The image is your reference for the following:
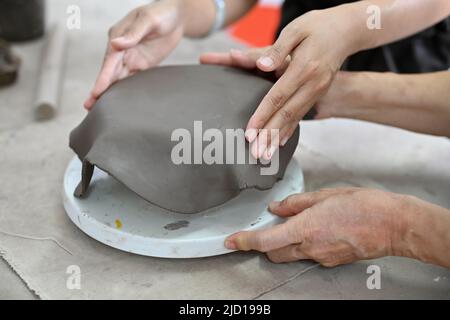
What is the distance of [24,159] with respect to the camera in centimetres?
150

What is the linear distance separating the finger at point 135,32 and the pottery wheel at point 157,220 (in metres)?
0.32

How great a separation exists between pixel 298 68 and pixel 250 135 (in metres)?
0.19

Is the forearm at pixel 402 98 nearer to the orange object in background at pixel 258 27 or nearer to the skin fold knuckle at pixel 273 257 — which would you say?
the skin fold knuckle at pixel 273 257

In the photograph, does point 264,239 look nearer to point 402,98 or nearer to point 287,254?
point 287,254

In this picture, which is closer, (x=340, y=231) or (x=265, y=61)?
(x=340, y=231)

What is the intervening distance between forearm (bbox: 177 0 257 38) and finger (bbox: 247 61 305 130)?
52cm

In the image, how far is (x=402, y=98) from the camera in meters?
1.40

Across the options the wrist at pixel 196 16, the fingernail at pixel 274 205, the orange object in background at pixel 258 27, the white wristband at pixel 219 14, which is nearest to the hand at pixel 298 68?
the fingernail at pixel 274 205

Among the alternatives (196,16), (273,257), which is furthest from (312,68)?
(196,16)

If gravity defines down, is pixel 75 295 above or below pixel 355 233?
below

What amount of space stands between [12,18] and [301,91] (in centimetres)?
138
